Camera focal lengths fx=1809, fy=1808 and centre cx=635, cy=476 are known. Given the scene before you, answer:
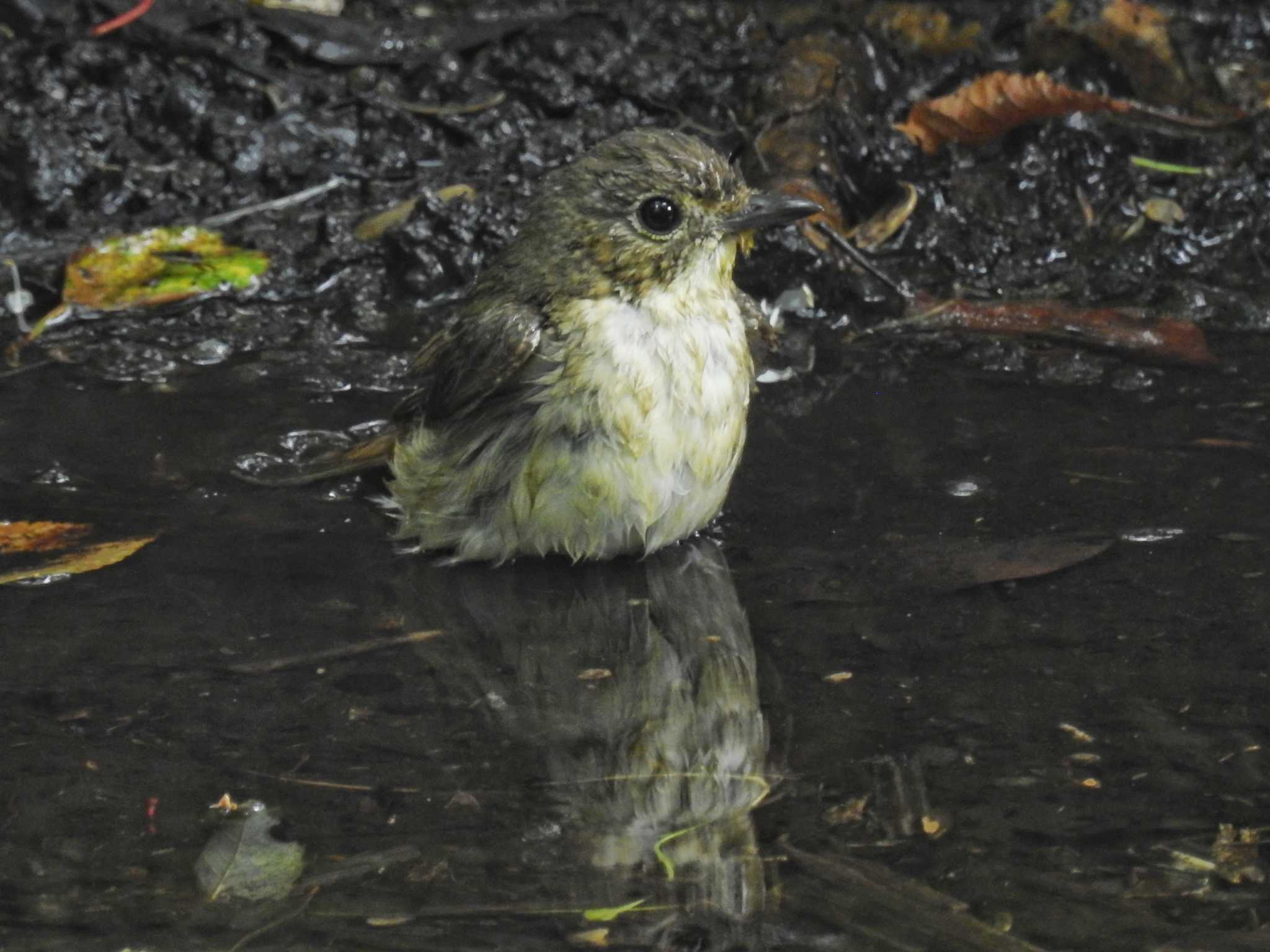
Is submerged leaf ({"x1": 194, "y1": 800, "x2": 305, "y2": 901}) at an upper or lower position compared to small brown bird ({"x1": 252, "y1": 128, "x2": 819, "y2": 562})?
lower

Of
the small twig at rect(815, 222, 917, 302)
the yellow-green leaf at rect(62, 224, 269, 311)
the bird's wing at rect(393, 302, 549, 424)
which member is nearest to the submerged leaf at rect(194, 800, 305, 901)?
the bird's wing at rect(393, 302, 549, 424)

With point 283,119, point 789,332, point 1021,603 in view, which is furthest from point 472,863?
point 283,119

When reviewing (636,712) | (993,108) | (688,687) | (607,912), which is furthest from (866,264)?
(607,912)

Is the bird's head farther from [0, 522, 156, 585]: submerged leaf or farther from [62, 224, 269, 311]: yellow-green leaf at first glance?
[62, 224, 269, 311]: yellow-green leaf

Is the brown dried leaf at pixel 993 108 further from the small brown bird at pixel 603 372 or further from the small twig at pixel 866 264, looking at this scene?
the small brown bird at pixel 603 372

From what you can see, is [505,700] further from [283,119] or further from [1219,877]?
[283,119]

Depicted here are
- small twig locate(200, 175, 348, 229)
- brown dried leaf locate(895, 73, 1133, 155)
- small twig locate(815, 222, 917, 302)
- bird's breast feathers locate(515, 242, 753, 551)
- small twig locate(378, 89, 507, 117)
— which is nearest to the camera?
bird's breast feathers locate(515, 242, 753, 551)
